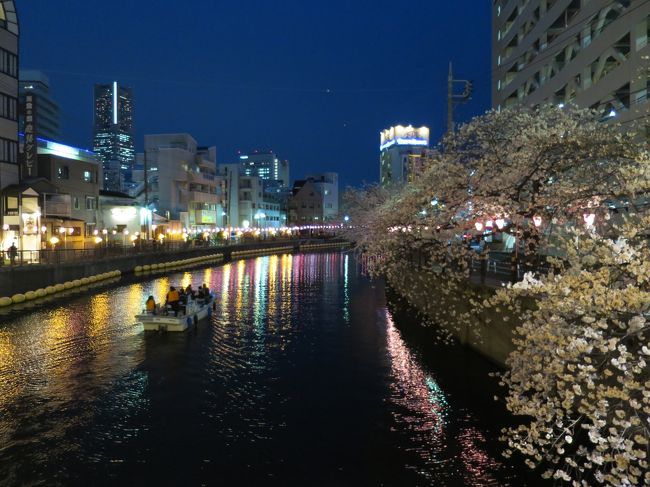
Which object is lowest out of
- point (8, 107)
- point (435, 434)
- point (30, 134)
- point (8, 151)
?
point (435, 434)

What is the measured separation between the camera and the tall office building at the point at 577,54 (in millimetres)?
30438

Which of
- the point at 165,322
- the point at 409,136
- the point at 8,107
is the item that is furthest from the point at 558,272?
the point at 409,136

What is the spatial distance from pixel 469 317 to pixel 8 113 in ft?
131

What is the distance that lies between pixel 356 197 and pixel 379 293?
29.6m

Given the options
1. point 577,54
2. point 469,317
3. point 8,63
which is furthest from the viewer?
point 8,63

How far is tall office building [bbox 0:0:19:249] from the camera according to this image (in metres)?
42.5

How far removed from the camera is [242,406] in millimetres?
15562

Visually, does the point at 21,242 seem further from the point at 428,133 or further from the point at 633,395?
the point at 428,133

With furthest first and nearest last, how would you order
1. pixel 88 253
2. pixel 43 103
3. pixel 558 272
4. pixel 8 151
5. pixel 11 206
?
pixel 43 103, pixel 88 253, pixel 8 151, pixel 11 206, pixel 558 272

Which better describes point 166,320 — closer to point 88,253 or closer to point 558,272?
point 558,272

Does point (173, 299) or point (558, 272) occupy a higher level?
point (558, 272)

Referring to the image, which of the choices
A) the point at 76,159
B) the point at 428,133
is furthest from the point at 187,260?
the point at 428,133

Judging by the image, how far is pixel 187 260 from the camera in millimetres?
66062

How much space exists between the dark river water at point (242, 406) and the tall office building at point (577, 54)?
16.5 meters
